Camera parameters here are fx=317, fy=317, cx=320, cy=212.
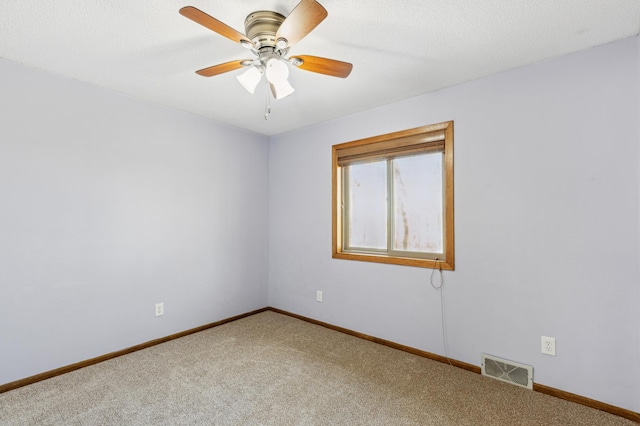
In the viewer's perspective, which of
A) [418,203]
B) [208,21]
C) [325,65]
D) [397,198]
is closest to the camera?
[208,21]

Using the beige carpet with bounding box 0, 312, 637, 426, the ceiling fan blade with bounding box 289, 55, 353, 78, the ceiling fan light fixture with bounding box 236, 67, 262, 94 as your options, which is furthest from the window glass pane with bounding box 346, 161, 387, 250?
the ceiling fan light fixture with bounding box 236, 67, 262, 94

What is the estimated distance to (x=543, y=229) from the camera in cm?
222

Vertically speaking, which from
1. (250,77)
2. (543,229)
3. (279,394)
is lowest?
(279,394)

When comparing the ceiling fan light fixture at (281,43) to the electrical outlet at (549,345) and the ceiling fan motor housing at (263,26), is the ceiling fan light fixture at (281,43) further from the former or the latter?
the electrical outlet at (549,345)

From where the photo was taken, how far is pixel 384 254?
10.4 ft

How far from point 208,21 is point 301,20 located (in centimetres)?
42

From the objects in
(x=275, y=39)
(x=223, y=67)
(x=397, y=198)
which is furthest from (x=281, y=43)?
(x=397, y=198)

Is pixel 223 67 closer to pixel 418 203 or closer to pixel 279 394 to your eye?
pixel 418 203

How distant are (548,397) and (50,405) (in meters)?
3.24

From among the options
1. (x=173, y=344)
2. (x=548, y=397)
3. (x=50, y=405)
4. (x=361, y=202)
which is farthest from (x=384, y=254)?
(x=50, y=405)

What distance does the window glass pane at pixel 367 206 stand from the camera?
3.22 m

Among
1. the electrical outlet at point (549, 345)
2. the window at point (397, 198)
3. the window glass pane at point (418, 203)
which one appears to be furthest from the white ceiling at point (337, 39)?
the electrical outlet at point (549, 345)

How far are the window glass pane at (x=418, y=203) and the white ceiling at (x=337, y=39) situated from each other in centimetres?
66

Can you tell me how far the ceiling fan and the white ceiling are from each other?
0.28 ft
